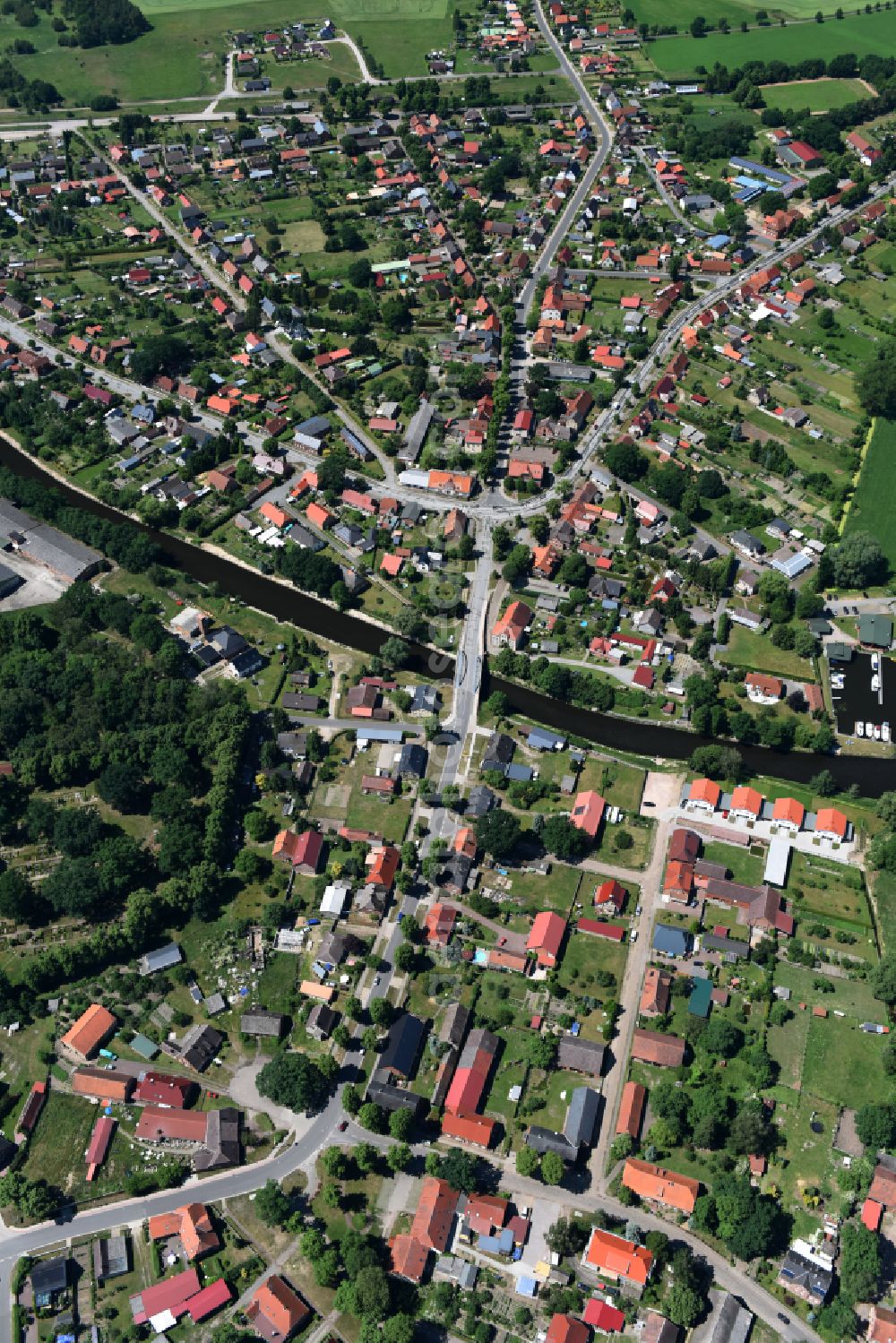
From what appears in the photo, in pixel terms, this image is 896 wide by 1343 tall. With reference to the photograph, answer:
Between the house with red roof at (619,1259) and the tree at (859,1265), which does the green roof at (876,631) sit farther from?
the house with red roof at (619,1259)

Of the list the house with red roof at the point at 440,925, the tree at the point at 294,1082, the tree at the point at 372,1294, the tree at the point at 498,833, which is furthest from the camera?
the tree at the point at 498,833

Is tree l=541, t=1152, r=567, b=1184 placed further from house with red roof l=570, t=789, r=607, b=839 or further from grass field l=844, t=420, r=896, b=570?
grass field l=844, t=420, r=896, b=570

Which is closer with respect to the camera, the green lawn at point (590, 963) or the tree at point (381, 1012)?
the tree at point (381, 1012)

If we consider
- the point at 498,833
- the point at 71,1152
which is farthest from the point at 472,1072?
the point at 71,1152

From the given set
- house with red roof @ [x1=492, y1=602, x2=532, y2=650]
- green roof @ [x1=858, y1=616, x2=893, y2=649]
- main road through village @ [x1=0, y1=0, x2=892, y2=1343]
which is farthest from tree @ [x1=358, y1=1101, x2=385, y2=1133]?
green roof @ [x1=858, y1=616, x2=893, y2=649]

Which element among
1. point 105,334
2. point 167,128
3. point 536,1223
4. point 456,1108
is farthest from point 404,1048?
point 167,128

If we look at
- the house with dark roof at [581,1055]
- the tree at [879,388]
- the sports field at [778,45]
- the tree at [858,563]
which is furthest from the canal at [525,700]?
the sports field at [778,45]
